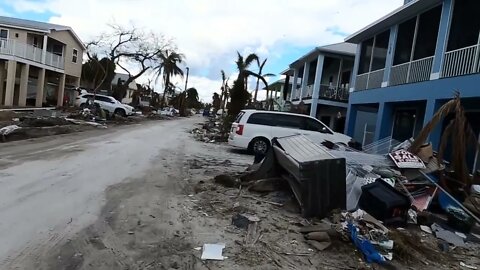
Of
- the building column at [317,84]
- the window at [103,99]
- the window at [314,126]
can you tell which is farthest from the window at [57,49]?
the window at [314,126]

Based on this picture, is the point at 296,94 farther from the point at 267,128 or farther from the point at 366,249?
the point at 366,249

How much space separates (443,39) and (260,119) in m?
6.83

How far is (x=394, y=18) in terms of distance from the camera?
1733 centimetres

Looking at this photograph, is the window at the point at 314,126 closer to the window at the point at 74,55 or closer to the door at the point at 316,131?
the door at the point at 316,131

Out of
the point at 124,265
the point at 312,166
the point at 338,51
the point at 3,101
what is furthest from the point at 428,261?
the point at 3,101

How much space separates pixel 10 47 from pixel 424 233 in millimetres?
32941

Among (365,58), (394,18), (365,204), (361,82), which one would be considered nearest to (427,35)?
(394,18)

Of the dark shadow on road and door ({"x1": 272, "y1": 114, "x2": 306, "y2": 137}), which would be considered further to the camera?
the dark shadow on road

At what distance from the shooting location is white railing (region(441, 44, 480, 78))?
39.7ft

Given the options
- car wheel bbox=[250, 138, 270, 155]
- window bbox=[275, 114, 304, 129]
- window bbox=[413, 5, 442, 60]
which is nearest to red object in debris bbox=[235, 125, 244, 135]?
car wheel bbox=[250, 138, 270, 155]

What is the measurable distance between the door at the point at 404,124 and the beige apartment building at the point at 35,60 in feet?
89.3

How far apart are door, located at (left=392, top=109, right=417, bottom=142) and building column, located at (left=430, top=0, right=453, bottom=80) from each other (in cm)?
514

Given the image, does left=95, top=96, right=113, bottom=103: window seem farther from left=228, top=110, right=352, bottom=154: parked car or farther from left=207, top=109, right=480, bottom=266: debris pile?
left=207, top=109, right=480, bottom=266: debris pile

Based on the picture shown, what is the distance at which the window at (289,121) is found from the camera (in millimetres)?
16625
